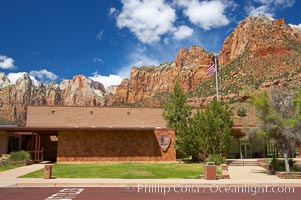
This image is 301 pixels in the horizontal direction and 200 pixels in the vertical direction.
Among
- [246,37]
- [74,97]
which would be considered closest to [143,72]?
[74,97]

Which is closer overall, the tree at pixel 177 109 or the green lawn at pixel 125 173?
the green lawn at pixel 125 173

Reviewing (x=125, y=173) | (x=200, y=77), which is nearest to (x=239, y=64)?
(x=200, y=77)

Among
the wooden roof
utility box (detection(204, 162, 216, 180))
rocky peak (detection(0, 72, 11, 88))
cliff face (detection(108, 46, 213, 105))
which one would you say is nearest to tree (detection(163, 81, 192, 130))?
the wooden roof

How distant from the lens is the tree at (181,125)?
27.5m

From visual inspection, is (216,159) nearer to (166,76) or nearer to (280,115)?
(280,115)

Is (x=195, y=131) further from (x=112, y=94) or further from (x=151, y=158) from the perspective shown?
(x=112, y=94)

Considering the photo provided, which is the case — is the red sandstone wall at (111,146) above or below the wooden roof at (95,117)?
below

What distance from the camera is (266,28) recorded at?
9750 cm

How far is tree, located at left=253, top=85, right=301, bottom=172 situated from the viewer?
18.0 meters

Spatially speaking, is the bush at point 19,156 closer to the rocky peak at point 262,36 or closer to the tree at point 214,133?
the tree at point 214,133

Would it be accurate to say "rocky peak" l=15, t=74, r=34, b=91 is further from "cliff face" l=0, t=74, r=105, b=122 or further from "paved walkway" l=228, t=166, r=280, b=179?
"paved walkway" l=228, t=166, r=280, b=179

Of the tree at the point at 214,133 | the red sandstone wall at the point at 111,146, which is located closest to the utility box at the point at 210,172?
the tree at the point at 214,133

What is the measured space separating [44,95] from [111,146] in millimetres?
145632

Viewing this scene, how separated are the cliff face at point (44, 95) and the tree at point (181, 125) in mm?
130496
